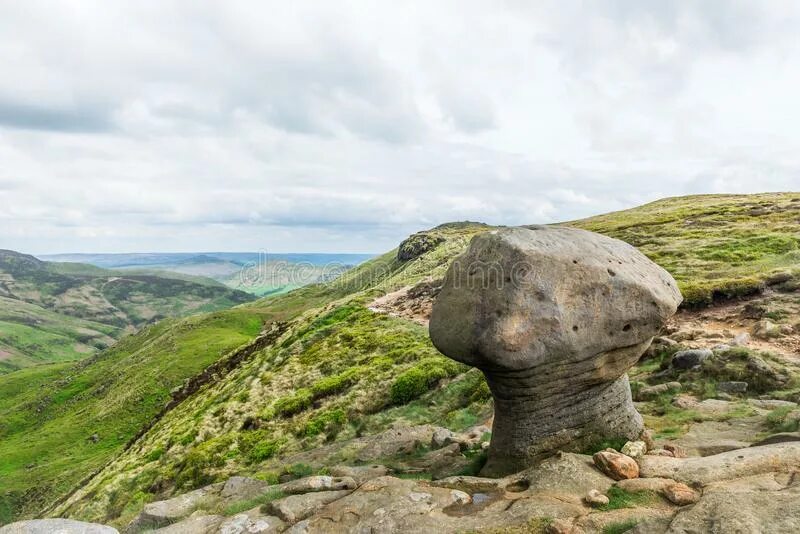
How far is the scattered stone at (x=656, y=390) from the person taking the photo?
2531 cm

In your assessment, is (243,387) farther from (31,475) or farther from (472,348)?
(31,475)

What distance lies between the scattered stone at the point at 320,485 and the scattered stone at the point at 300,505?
0.57 metres

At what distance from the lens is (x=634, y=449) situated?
683 inches

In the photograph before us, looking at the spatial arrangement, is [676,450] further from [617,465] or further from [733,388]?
[733,388]

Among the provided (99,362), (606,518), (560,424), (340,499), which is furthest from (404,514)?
(99,362)

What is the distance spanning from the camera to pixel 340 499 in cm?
1791

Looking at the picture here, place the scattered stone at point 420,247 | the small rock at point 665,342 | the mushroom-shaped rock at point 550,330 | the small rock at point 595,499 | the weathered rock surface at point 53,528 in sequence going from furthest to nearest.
Answer: the scattered stone at point 420,247 < the small rock at point 665,342 < the mushroom-shaped rock at point 550,330 < the weathered rock surface at point 53,528 < the small rock at point 595,499

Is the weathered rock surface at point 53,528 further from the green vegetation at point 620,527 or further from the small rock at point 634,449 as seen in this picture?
the small rock at point 634,449

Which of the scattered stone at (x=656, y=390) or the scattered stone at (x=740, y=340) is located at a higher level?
the scattered stone at (x=740, y=340)

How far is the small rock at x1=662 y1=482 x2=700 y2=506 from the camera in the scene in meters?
13.2

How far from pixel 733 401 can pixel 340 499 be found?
1898 cm

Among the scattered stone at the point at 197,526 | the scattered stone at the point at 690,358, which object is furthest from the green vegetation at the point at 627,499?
the scattered stone at the point at 690,358

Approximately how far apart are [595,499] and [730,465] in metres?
4.51

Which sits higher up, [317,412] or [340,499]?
[340,499]
